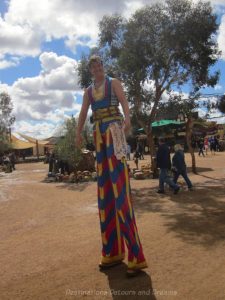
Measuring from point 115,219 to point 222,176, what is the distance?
13.3 meters

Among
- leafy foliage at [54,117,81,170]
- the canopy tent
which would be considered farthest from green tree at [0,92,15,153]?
leafy foliage at [54,117,81,170]

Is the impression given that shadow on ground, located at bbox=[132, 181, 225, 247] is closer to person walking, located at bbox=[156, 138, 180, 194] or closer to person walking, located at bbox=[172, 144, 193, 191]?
person walking, located at bbox=[156, 138, 180, 194]

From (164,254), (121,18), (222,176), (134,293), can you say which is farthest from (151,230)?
(121,18)

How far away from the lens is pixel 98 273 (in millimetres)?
4590

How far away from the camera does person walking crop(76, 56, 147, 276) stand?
4484 mm

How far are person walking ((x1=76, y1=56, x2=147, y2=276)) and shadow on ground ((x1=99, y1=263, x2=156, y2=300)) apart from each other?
95 mm

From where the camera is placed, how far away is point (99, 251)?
18.0 feet

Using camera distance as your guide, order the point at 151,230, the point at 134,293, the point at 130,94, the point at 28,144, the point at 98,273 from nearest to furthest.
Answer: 1. the point at 134,293
2. the point at 98,273
3. the point at 151,230
4. the point at 130,94
5. the point at 28,144

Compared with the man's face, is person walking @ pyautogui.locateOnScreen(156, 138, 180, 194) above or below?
below

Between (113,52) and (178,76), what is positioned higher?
(113,52)

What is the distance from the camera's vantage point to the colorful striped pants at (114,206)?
14.6 ft

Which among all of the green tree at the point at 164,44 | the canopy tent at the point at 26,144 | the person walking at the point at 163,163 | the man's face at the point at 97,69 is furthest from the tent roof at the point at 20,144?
the man's face at the point at 97,69

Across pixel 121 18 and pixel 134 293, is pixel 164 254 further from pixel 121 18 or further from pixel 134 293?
pixel 121 18

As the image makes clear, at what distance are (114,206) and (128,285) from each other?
3.07 ft
